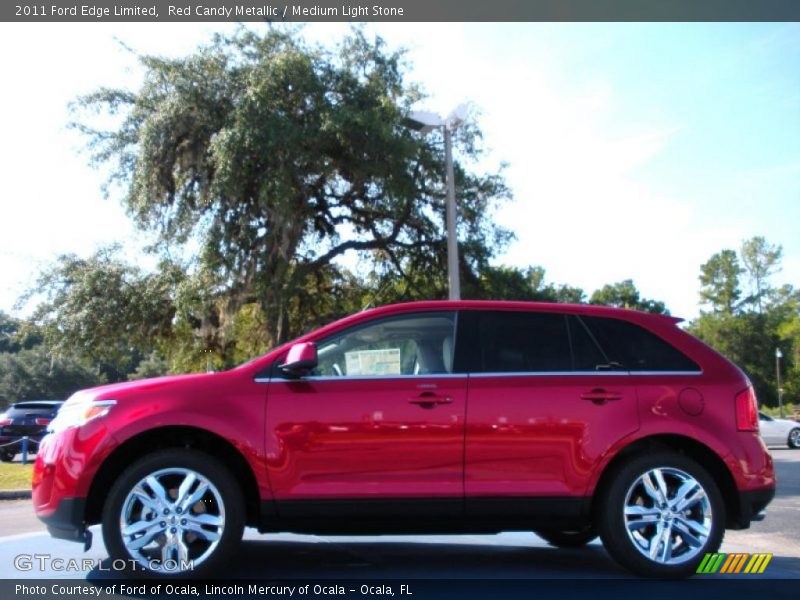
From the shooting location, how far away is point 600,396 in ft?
16.1

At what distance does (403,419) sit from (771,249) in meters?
102

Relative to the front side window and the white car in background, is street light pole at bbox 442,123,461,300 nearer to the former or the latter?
the front side window

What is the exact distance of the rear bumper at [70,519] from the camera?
180 inches

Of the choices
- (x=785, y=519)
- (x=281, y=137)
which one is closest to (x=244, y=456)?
(x=785, y=519)

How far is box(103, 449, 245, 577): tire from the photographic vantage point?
449 centimetres

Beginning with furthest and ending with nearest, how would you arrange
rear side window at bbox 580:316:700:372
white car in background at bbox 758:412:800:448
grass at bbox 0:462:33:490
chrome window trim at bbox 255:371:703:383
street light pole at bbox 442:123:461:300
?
white car in background at bbox 758:412:800:448 → street light pole at bbox 442:123:461:300 → grass at bbox 0:462:33:490 → rear side window at bbox 580:316:700:372 → chrome window trim at bbox 255:371:703:383

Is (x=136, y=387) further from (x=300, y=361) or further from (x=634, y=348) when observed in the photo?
(x=634, y=348)

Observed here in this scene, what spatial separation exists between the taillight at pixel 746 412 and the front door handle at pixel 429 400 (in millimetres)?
1881

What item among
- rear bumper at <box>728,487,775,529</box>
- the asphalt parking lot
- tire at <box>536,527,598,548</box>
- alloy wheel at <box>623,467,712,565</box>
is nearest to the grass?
the asphalt parking lot

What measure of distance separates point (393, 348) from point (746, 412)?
7.61 ft

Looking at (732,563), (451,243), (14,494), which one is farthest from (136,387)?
(451,243)

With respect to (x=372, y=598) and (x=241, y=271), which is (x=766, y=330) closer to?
(x=241, y=271)

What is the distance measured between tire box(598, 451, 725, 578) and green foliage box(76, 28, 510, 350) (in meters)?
13.4

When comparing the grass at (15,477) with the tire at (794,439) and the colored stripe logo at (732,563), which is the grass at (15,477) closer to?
the colored stripe logo at (732,563)
